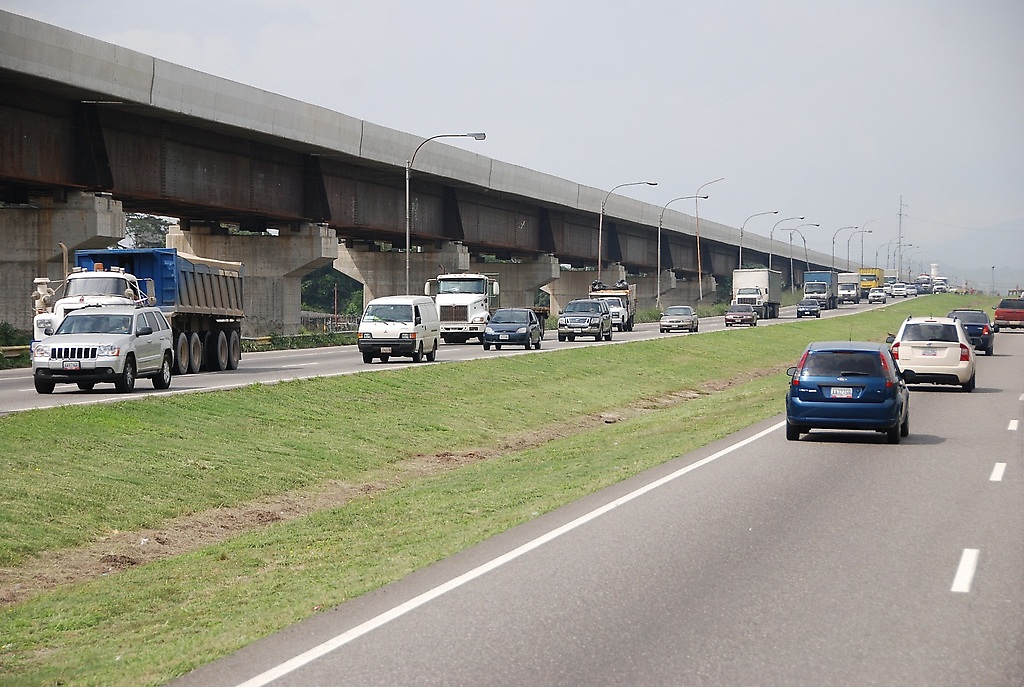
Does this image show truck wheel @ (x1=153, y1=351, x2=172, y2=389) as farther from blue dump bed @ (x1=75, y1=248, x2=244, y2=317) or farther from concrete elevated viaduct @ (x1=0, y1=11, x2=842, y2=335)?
concrete elevated viaduct @ (x1=0, y1=11, x2=842, y2=335)

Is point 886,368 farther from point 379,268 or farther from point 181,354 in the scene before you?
point 379,268

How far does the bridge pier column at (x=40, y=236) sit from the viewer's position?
42688mm

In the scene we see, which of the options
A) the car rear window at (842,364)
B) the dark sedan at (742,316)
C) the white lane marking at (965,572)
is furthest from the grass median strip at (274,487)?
the dark sedan at (742,316)

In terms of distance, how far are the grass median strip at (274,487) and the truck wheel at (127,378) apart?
2.51m

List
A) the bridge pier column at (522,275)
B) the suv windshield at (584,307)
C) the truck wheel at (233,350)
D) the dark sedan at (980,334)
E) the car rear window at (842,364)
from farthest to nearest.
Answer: the bridge pier column at (522,275), the suv windshield at (584,307), the dark sedan at (980,334), the truck wheel at (233,350), the car rear window at (842,364)

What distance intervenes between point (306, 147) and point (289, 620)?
48014 millimetres

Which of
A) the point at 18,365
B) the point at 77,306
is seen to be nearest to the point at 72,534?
the point at 77,306

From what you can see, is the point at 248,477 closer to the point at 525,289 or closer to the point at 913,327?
the point at 913,327

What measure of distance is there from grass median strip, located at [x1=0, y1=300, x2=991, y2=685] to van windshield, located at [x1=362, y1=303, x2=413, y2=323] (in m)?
5.57

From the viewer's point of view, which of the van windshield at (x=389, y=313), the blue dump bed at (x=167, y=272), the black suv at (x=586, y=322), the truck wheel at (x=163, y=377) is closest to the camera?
the truck wheel at (x=163, y=377)

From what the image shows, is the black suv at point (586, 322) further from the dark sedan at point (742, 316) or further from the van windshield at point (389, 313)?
the dark sedan at point (742, 316)

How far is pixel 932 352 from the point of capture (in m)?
32.6

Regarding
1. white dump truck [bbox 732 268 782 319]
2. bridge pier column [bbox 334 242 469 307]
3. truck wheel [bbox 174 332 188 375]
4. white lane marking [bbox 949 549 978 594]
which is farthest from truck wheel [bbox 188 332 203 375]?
white dump truck [bbox 732 268 782 319]

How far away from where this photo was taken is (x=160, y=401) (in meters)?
23.6
